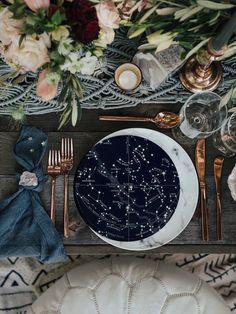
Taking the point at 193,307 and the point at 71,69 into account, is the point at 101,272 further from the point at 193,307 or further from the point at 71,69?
the point at 71,69

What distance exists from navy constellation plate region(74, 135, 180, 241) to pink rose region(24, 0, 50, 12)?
15.6 inches

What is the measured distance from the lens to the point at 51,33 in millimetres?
809

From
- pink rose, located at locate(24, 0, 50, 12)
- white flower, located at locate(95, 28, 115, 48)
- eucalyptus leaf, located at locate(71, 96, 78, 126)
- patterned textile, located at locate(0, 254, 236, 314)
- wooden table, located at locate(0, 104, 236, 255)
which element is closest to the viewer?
pink rose, located at locate(24, 0, 50, 12)

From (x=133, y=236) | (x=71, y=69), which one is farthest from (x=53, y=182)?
(x=71, y=69)

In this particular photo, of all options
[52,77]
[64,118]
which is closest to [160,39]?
[52,77]

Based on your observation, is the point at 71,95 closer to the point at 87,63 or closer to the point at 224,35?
the point at 87,63

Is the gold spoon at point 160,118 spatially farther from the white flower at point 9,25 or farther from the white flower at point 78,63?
the white flower at point 9,25

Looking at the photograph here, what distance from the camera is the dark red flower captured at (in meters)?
0.83

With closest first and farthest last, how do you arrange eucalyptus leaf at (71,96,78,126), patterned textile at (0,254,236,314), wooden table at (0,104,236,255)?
eucalyptus leaf at (71,96,78,126)
wooden table at (0,104,236,255)
patterned textile at (0,254,236,314)

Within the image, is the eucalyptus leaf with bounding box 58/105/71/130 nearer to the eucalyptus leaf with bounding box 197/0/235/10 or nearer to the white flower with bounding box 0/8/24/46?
the white flower with bounding box 0/8/24/46

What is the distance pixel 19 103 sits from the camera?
3.63 ft

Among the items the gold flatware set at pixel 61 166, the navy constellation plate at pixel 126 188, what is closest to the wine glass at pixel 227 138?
the navy constellation plate at pixel 126 188

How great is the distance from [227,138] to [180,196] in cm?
16

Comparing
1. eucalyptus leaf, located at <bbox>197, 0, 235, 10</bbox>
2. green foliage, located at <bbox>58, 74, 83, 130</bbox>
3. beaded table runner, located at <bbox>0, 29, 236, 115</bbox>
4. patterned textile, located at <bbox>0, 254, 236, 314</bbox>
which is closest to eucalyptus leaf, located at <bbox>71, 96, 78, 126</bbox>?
green foliage, located at <bbox>58, 74, 83, 130</bbox>
